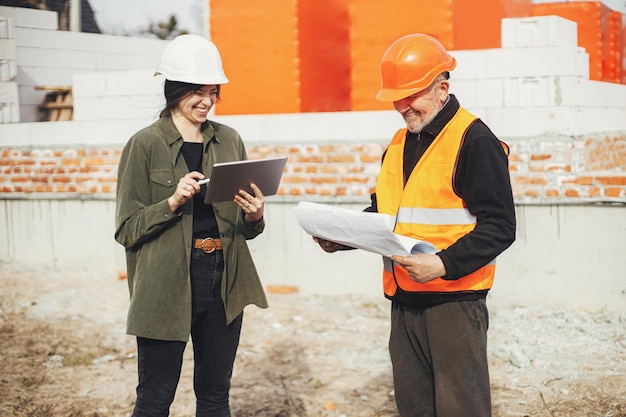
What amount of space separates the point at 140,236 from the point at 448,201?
1196 millimetres

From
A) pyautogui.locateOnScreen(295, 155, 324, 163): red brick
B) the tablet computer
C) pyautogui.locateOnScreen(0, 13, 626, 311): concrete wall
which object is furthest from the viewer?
pyautogui.locateOnScreen(295, 155, 324, 163): red brick

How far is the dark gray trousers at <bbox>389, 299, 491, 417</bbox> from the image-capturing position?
270 cm

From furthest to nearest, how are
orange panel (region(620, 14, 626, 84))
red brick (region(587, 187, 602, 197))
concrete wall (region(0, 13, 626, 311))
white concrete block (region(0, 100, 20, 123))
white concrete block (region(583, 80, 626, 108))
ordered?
orange panel (region(620, 14, 626, 84))
white concrete block (region(0, 100, 20, 123))
white concrete block (region(583, 80, 626, 108))
concrete wall (region(0, 13, 626, 311))
red brick (region(587, 187, 602, 197))

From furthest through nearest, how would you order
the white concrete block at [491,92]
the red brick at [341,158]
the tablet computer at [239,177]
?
the red brick at [341,158] < the white concrete block at [491,92] < the tablet computer at [239,177]

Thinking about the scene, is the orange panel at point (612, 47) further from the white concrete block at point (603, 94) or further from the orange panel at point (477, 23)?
the orange panel at point (477, 23)

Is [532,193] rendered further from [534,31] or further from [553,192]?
[534,31]

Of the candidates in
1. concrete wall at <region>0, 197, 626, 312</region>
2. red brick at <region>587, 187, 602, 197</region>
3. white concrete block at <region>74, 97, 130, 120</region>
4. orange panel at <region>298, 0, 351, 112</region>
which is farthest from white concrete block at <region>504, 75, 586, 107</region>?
white concrete block at <region>74, 97, 130, 120</region>

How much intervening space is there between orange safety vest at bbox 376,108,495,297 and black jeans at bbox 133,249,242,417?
0.78m

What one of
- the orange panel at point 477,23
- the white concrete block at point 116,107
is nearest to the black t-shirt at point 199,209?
the orange panel at point 477,23

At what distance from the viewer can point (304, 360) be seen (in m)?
5.36

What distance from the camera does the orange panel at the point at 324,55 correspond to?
7.11m

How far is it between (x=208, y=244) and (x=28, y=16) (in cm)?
962

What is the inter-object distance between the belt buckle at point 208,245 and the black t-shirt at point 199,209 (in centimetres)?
2

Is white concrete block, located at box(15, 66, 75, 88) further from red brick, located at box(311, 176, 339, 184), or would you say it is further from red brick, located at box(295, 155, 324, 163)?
red brick, located at box(311, 176, 339, 184)
